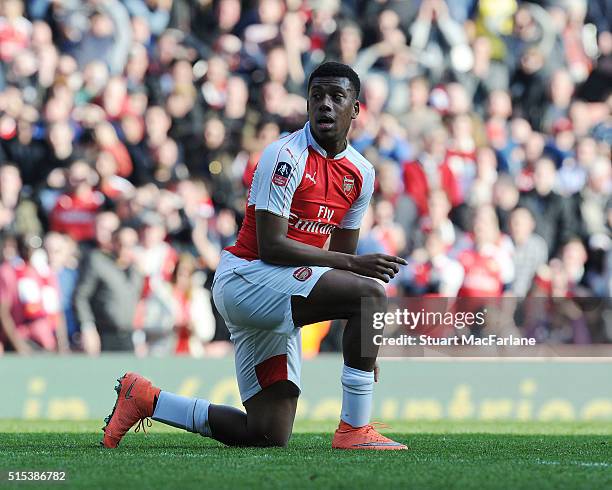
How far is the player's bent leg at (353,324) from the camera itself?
23.8ft

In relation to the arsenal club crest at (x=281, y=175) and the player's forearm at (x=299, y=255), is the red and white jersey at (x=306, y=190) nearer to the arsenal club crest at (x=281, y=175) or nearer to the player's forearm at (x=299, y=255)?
the arsenal club crest at (x=281, y=175)

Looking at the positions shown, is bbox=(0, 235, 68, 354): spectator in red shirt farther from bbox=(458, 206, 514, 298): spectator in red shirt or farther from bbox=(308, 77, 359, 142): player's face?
bbox=(308, 77, 359, 142): player's face

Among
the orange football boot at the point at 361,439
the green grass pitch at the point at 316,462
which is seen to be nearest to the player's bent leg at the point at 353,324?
the orange football boot at the point at 361,439

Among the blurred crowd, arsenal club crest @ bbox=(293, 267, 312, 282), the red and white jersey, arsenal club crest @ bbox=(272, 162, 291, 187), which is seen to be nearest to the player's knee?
arsenal club crest @ bbox=(293, 267, 312, 282)

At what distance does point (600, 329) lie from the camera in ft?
43.9

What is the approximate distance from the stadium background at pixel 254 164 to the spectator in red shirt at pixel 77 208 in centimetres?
2

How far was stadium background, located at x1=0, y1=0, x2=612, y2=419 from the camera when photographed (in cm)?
1331

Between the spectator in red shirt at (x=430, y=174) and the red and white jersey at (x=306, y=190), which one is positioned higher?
the spectator in red shirt at (x=430, y=174)

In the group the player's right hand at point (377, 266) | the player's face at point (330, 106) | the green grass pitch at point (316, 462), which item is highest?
the player's face at point (330, 106)

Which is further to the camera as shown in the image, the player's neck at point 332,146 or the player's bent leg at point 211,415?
the player's bent leg at point 211,415

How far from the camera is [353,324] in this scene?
729 centimetres

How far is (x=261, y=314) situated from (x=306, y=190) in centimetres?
77

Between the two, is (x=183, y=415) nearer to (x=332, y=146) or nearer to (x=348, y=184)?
(x=348, y=184)

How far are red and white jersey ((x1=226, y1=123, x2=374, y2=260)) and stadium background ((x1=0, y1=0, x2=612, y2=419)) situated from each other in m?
5.39
